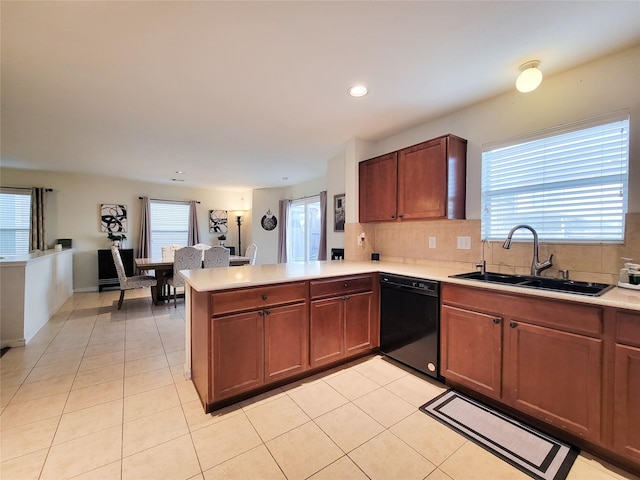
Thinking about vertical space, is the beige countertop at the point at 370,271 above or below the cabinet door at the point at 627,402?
above

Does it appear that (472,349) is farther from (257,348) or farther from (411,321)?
(257,348)

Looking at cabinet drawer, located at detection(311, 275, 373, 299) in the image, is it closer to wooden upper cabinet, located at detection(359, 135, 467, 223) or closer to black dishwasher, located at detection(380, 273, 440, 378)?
black dishwasher, located at detection(380, 273, 440, 378)

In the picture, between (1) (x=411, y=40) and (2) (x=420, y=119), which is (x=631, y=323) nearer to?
(1) (x=411, y=40)

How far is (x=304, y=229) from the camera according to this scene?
664cm

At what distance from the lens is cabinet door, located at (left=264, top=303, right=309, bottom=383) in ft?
6.70

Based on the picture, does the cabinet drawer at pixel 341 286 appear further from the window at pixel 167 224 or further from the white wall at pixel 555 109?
the window at pixel 167 224

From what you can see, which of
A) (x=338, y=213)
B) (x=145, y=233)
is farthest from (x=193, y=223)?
(x=338, y=213)

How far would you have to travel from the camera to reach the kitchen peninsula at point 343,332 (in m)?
1.39

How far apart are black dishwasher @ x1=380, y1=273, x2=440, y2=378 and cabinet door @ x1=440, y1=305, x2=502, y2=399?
8 cm

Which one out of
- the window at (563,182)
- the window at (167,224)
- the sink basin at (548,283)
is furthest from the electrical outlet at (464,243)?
Result: the window at (167,224)

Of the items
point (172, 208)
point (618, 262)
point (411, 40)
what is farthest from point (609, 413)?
point (172, 208)

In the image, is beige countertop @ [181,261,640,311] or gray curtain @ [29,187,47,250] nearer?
beige countertop @ [181,261,640,311]

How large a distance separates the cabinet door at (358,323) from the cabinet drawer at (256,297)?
509 mm

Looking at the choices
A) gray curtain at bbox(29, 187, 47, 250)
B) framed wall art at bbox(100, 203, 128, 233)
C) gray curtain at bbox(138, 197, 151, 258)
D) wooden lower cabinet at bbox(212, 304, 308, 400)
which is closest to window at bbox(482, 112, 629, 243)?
wooden lower cabinet at bbox(212, 304, 308, 400)
